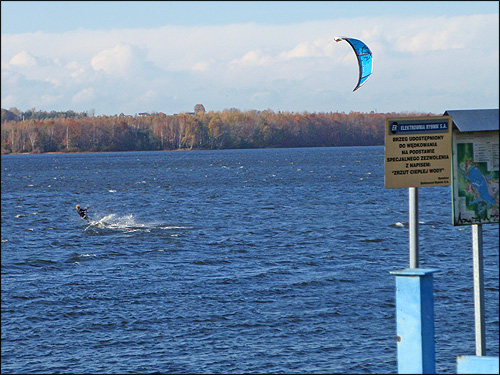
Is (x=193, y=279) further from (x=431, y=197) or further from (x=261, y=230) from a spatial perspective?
(x=431, y=197)

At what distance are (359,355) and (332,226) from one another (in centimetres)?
2637

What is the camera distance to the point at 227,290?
24266 mm

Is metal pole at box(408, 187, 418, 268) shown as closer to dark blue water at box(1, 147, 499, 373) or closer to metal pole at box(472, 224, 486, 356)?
metal pole at box(472, 224, 486, 356)

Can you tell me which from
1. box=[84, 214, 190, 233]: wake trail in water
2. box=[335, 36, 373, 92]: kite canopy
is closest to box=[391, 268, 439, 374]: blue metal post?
box=[335, 36, 373, 92]: kite canopy

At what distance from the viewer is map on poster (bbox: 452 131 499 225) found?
7023 mm

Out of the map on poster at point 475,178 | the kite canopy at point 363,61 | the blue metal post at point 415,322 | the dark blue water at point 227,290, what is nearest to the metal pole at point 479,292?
the map on poster at point 475,178

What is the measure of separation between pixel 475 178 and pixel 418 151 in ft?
2.30

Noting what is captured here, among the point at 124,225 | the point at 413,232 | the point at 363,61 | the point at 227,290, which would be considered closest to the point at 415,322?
the point at 413,232

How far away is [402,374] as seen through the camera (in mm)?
6043

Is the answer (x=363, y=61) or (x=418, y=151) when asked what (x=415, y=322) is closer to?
(x=418, y=151)

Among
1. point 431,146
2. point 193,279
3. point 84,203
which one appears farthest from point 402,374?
point 84,203

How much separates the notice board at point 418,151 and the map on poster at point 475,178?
19 cm

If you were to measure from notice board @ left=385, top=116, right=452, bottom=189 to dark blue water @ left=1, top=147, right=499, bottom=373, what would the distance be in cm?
946

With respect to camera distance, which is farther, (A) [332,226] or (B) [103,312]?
(A) [332,226]
